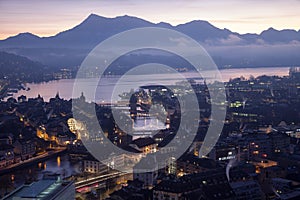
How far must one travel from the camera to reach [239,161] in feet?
16.8

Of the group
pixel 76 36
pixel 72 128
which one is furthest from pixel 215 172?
pixel 76 36

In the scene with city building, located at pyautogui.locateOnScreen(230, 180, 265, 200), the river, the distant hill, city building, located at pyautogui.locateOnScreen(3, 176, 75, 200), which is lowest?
the river

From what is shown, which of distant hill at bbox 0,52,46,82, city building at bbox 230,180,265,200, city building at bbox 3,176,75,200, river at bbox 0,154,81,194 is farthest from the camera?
distant hill at bbox 0,52,46,82

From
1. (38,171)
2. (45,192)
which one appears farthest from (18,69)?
(45,192)

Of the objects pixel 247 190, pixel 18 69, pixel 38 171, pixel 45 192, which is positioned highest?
pixel 18 69

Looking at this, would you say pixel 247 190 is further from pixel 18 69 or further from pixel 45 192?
pixel 18 69

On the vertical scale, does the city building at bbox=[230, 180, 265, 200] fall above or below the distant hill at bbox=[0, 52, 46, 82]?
below

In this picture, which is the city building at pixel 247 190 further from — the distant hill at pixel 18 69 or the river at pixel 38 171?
the distant hill at pixel 18 69

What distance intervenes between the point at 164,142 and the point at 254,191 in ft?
7.77

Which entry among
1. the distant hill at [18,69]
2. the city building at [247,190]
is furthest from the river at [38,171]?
the distant hill at [18,69]

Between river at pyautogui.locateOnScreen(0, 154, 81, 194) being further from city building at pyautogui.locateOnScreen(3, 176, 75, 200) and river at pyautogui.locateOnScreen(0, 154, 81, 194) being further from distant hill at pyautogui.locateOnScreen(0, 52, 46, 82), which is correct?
distant hill at pyautogui.locateOnScreen(0, 52, 46, 82)

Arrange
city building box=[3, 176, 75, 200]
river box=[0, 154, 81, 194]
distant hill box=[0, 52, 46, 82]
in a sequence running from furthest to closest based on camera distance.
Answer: distant hill box=[0, 52, 46, 82] → river box=[0, 154, 81, 194] → city building box=[3, 176, 75, 200]

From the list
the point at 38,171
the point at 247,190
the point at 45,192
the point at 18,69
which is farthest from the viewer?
the point at 18,69

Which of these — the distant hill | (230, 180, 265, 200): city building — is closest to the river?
(230, 180, 265, 200): city building
